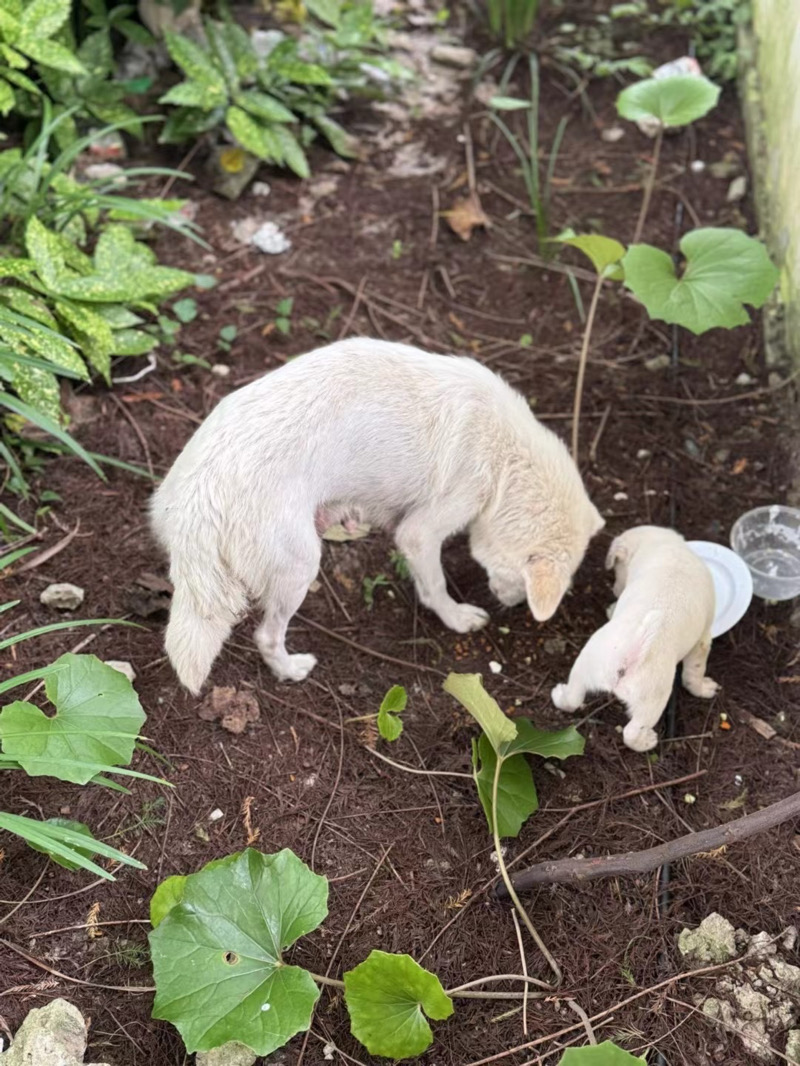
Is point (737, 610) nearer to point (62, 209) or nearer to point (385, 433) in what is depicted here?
point (385, 433)

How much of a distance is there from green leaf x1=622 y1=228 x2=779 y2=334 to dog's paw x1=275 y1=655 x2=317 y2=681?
1.81 metres

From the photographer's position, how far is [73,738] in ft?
9.04

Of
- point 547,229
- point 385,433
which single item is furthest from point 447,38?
point 385,433

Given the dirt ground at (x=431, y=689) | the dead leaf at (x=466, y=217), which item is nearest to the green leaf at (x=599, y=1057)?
the dirt ground at (x=431, y=689)

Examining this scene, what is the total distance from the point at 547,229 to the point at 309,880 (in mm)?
3810

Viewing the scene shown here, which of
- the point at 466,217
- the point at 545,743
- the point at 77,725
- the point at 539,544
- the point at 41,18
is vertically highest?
the point at 41,18

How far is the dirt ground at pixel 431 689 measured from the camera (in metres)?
2.91

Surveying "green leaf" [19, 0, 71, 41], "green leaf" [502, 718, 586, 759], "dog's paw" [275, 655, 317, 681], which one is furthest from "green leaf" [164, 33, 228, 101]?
"green leaf" [502, 718, 586, 759]

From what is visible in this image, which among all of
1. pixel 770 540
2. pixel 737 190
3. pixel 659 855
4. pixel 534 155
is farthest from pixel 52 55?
pixel 659 855

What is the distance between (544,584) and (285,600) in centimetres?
89

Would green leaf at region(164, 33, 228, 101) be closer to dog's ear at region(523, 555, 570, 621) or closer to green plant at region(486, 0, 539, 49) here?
green plant at region(486, 0, 539, 49)

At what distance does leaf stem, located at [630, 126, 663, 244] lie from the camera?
203 inches

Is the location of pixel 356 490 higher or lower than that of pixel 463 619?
higher

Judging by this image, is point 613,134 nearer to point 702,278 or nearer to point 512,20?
point 512,20
